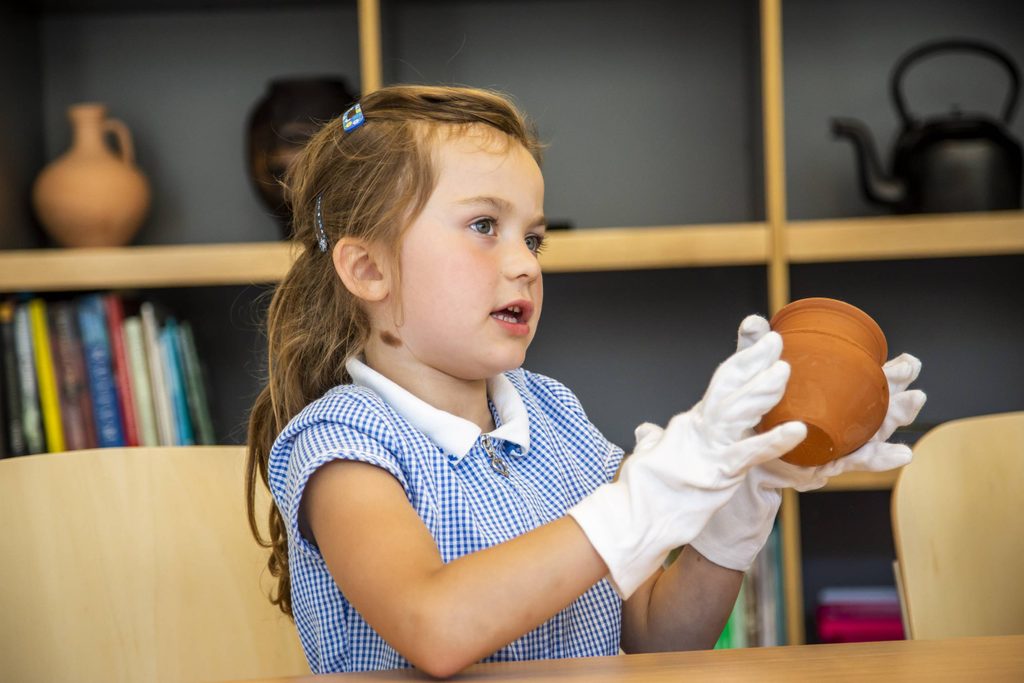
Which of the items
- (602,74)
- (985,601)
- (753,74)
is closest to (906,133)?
(753,74)

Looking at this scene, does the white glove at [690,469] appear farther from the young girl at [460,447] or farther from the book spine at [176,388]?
the book spine at [176,388]

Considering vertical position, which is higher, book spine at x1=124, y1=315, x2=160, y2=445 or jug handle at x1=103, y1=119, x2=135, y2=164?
jug handle at x1=103, y1=119, x2=135, y2=164

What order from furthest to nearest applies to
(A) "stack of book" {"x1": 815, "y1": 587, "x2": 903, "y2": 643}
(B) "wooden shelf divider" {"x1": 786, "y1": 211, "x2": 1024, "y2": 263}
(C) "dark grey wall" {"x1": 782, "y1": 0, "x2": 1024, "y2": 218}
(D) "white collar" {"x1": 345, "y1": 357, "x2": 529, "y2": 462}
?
(C) "dark grey wall" {"x1": 782, "y1": 0, "x2": 1024, "y2": 218}
(A) "stack of book" {"x1": 815, "y1": 587, "x2": 903, "y2": 643}
(B) "wooden shelf divider" {"x1": 786, "y1": 211, "x2": 1024, "y2": 263}
(D) "white collar" {"x1": 345, "y1": 357, "x2": 529, "y2": 462}

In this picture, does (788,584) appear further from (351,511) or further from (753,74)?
(351,511)

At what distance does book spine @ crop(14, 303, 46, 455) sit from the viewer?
1.85 metres

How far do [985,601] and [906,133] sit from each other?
101cm

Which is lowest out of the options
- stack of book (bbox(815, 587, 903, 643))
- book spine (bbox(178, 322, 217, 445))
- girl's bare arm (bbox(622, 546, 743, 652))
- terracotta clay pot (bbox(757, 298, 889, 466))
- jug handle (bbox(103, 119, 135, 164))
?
stack of book (bbox(815, 587, 903, 643))

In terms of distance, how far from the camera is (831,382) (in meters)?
0.72

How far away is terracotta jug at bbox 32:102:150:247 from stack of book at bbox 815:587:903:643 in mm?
1352

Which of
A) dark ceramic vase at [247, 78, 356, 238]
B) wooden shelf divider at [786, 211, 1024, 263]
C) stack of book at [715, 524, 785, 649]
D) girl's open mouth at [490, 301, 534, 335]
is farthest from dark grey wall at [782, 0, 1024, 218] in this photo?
girl's open mouth at [490, 301, 534, 335]

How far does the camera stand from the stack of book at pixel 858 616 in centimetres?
196

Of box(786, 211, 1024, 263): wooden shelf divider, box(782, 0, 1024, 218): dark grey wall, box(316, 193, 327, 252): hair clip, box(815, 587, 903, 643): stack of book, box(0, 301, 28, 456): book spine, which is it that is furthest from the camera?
box(782, 0, 1024, 218): dark grey wall

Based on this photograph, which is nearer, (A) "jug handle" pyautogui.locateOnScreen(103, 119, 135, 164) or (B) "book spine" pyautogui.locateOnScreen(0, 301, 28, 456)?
(B) "book spine" pyautogui.locateOnScreen(0, 301, 28, 456)

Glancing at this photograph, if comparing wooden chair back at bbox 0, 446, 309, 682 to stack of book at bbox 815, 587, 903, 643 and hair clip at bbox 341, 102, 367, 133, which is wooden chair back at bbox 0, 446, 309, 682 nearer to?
hair clip at bbox 341, 102, 367, 133
